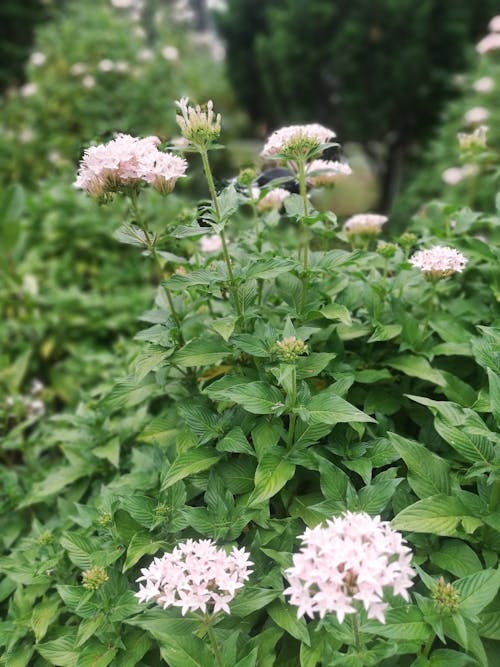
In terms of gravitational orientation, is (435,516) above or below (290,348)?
below

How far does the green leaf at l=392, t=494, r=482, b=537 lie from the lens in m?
1.10

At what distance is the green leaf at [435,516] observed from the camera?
110 centimetres

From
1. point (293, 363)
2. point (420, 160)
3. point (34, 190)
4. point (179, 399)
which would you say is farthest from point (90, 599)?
point (420, 160)

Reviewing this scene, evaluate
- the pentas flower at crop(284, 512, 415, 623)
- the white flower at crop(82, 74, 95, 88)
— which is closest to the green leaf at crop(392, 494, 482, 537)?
the pentas flower at crop(284, 512, 415, 623)

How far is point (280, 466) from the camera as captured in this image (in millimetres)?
1175

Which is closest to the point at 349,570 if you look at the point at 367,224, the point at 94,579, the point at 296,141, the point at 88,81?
the point at 94,579

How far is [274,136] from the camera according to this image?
4.51 ft

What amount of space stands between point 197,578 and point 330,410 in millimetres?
407

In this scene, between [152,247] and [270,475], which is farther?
[152,247]

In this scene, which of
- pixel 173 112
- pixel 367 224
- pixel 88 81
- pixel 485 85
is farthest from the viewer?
pixel 173 112

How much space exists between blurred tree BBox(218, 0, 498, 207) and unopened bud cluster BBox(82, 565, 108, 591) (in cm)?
557

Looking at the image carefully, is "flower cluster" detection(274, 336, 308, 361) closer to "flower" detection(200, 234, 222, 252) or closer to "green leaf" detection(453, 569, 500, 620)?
"green leaf" detection(453, 569, 500, 620)

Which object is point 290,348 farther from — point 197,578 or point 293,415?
point 197,578

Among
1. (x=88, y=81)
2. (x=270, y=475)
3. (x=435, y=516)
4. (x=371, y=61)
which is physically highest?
(x=88, y=81)
